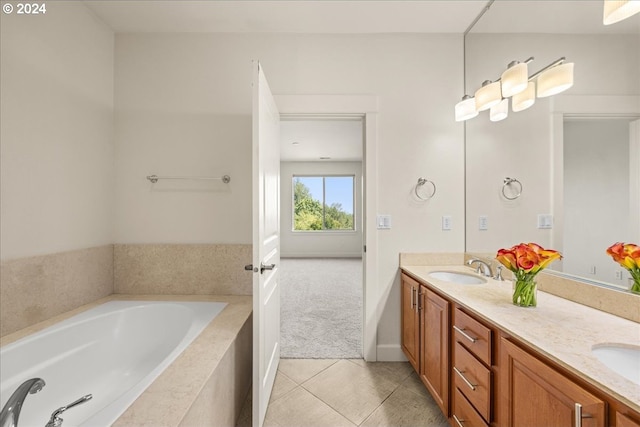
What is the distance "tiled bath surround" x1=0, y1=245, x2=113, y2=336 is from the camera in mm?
1496

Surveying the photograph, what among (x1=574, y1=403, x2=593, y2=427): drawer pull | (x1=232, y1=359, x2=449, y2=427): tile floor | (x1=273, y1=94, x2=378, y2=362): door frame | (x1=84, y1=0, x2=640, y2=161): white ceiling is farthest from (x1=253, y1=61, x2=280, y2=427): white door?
(x1=574, y1=403, x2=593, y2=427): drawer pull

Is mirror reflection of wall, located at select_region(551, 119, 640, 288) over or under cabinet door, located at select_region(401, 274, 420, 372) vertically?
over

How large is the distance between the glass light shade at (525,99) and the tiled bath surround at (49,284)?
3078mm

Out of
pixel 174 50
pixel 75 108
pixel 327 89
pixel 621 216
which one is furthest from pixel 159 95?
pixel 621 216

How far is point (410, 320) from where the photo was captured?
2.07 m

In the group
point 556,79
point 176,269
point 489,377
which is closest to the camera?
point 489,377

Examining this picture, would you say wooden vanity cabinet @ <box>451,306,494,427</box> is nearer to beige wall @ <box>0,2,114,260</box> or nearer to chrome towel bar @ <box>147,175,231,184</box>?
chrome towel bar @ <box>147,175,231,184</box>

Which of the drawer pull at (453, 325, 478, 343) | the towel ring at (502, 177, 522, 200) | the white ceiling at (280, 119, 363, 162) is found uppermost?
the white ceiling at (280, 119, 363, 162)

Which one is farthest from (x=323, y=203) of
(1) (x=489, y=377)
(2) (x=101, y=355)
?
(1) (x=489, y=377)

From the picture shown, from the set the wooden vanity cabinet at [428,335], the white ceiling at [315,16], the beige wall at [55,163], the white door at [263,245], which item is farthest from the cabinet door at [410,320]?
the beige wall at [55,163]

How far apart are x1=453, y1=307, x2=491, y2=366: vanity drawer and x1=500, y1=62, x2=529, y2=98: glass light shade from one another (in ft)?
4.37

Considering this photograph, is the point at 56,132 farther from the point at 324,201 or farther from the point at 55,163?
the point at 324,201

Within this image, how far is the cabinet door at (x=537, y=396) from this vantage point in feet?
2.44

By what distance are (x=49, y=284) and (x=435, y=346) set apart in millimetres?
2394
